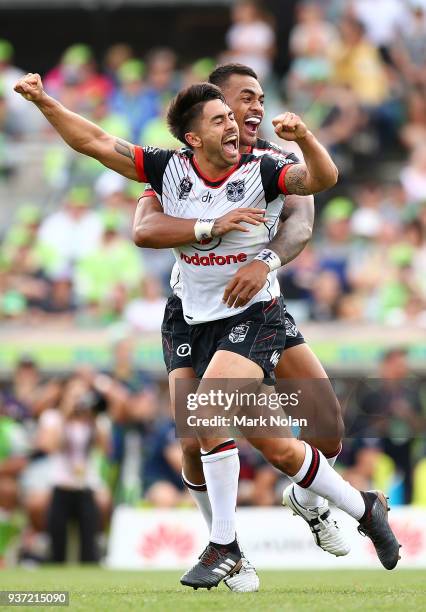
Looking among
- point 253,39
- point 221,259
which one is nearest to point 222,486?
point 221,259

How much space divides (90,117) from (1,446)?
A: 6757 millimetres

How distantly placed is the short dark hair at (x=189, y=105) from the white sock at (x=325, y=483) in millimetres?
1917

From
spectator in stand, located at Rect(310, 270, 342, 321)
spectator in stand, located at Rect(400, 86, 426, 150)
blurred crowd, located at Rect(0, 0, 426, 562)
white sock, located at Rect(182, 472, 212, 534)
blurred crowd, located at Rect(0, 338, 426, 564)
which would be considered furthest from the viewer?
spectator in stand, located at Rect(400, 86, 426, 150)

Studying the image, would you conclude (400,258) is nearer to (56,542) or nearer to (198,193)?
(56,542)

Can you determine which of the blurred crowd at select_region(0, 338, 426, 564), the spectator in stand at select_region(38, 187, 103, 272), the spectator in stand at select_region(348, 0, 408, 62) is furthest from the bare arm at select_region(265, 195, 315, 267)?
the spectator in stand at select_region(348, 0, 408, 62)

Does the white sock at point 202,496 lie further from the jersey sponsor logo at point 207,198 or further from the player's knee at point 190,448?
the jersey sponsor logo at point 207,198

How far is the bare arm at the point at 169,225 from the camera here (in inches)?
281

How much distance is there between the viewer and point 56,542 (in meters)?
13.1

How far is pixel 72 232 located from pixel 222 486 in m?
10.2

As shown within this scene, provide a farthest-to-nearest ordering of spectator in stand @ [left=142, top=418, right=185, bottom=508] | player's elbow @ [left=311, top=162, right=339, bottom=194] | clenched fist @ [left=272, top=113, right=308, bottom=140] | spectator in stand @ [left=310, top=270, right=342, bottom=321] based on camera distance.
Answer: spectator in stand @ [left=310, top=270, right=342, bottom=321] < spectator in stand @ [left=142, top=418, right=185, bottom=508] < player's elbow @ [left=311, top=162, right=339, bottom=194] < clenched fist @ [left=272, top=113, right=308, bottom=140]

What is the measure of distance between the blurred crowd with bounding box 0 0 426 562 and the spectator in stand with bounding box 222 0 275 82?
0.10ft

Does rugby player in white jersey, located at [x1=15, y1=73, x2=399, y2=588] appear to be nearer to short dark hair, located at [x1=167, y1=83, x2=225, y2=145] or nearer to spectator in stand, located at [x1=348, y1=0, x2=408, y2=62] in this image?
short dark hair, located at [x1=167, y1=83, x2=225, y2=145]

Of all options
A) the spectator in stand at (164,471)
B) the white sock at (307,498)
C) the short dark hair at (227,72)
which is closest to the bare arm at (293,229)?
the short dark hair at (227,72)

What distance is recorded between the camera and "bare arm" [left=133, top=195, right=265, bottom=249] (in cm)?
713
